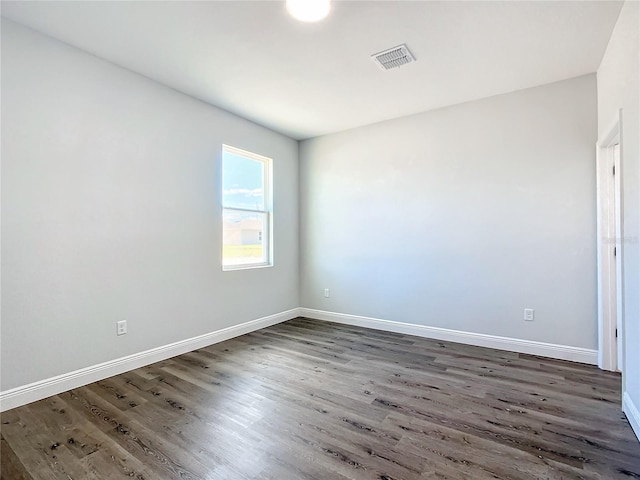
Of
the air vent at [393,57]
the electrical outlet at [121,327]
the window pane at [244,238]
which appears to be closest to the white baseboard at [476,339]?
the window pane at [244,238]

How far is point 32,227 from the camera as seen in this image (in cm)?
236

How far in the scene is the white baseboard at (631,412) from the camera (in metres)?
1.86

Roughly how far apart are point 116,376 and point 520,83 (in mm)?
4735

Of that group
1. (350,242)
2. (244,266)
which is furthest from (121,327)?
(350,242)

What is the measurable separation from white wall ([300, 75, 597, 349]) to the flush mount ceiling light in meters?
2.13

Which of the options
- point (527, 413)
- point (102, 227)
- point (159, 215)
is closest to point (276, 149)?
point (159, 215)

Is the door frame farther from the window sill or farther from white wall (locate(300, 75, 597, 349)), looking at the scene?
the window sill

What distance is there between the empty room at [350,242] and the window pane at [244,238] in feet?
0.09

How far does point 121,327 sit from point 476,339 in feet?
12.0

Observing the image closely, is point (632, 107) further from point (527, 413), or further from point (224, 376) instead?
point (224, 376)

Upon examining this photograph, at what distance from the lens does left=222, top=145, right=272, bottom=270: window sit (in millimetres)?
3961

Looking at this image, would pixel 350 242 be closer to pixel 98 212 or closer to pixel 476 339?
pixel 476 339

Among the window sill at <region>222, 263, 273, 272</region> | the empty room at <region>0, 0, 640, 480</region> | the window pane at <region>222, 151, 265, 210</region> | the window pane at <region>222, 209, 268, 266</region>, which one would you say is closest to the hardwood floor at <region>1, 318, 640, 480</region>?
the empty room at <region>0, 0, 640, 480</region>

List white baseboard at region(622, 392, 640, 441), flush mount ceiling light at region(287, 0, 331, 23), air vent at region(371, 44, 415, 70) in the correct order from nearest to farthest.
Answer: white baseboard at region(622, 392, 640, 441), flush mount ceiling light at region(287, 0, 331, 23), air vent at region(371, 44, 415, 70)
